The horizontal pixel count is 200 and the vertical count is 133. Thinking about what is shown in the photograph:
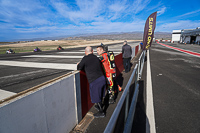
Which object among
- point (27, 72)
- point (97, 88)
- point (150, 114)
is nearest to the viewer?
point (97, 88)

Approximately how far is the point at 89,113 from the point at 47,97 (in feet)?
5.77

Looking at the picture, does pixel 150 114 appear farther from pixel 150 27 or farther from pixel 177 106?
pixel 150 27

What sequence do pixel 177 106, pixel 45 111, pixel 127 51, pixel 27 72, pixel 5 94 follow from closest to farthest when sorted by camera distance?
pixel 45 111 → pixel 177 106 → pixel 5 94 → pixel 127 51 → pixel 27 72

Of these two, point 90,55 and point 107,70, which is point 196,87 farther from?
point 90,55

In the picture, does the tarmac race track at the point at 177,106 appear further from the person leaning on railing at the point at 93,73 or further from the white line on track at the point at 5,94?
the white line on track at the point at 5,94

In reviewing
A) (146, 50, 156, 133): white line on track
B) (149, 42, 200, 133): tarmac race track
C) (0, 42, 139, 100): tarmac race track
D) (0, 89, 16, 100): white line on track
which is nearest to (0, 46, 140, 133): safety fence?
(146, 50, 156, 133): white line on track

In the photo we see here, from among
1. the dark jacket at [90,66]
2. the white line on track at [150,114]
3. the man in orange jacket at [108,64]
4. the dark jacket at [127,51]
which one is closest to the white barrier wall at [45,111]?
the dark jacket at [90,66]

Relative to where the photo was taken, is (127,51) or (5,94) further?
(127,51)

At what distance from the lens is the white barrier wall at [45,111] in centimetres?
136

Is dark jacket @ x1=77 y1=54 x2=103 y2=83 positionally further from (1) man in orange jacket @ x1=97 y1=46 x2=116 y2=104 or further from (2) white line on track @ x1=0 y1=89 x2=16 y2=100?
(2) white line on track @ x1=0 y1=89 x2=16 y2=100

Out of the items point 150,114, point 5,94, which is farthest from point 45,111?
point 5,94

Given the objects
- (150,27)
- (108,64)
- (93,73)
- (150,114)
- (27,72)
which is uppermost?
(150,27)

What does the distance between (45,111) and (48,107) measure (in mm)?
77

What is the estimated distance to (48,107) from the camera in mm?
1925
